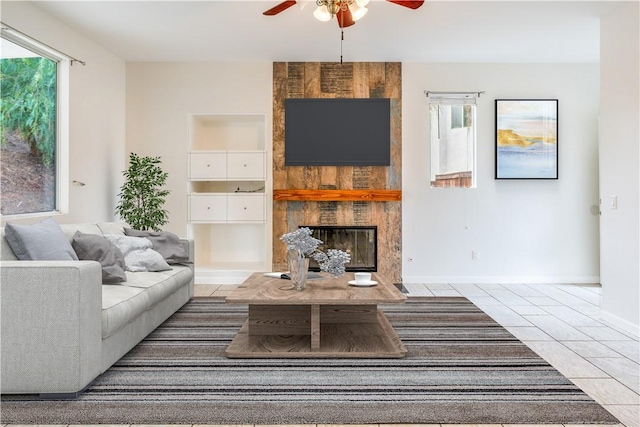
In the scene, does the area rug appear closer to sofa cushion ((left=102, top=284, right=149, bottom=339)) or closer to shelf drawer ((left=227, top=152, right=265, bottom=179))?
sofa cushion ((left=102, top=284, right=149, bottom=339))

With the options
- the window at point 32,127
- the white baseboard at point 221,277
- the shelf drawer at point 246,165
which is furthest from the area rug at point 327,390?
the shelf drawer at point 246,165

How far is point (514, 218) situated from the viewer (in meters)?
6.14

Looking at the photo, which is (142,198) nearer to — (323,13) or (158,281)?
(158,281)

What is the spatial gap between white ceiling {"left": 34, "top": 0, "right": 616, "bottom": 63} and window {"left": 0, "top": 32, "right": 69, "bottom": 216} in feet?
1.51

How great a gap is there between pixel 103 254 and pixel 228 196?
2720 mm

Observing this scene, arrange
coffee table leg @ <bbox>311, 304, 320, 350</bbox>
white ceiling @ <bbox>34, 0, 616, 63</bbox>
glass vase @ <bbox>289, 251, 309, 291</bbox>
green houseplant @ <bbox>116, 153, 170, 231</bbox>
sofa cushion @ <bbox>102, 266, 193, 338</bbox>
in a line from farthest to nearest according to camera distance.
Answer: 1. green houseplant @ <bbox>116, 153, 170, 231</bbox>
2. white ceiling @ <bbox>34, 0, 616, 63</bbox>
3. glass vase @ <bbox>289, 251, 309, 291</bbox>
4. coffee table leg @ <bbox>311, 304, 320, 350</bbox>
5. sofa cushion @ <bbox>102, 266, 193, 338</bbox>

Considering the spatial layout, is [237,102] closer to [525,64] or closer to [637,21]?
[525,64]

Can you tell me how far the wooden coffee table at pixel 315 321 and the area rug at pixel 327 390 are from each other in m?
0.10

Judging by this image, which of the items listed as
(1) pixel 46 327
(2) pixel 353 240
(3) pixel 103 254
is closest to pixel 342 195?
(2) pixel 353 240

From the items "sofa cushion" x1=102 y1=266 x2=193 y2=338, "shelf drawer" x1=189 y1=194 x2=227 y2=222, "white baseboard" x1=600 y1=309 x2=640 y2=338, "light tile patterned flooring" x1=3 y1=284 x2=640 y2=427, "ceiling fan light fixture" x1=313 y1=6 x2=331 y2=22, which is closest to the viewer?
"light tile patterned flooring" x1=3 y1=284 x2=640 y2=427

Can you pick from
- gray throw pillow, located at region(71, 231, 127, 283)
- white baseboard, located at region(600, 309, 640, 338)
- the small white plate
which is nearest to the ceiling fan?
the small white plate

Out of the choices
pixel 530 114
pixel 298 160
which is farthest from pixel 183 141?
pixel 530 114

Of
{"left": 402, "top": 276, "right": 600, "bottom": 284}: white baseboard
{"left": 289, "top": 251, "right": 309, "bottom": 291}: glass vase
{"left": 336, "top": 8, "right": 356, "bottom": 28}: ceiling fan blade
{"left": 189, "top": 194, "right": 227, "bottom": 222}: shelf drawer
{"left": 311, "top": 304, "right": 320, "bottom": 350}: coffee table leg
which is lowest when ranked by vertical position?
{"left": 402, "top": 276, "right": 600, "bottom": 284}: white baseboard

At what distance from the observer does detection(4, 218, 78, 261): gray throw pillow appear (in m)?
2.95
